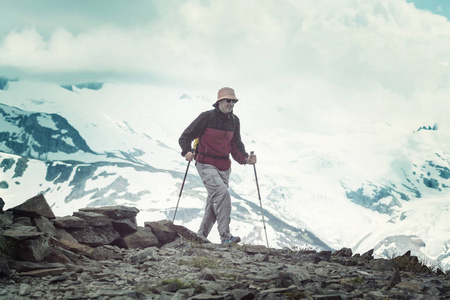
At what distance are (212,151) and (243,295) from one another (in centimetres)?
707

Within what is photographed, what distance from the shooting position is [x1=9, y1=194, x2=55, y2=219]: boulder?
9375mm

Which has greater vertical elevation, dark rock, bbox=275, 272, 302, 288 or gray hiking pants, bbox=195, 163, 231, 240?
gray hiking pants, bbox=195, 163, 231, 240

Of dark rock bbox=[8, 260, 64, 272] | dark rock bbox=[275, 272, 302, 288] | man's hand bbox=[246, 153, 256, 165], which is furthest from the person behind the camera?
man's hand bbox=[246, 153, 256, 165]

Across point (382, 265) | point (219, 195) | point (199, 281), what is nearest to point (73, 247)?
point (199, 281)

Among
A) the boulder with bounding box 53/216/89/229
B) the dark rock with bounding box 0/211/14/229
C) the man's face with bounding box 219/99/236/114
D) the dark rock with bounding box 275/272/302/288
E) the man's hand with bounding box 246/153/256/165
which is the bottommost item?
the dark rock with bounding box 275/272/302/288

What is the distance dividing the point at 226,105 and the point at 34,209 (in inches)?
222

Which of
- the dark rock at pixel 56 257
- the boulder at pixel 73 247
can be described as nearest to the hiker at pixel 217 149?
the boulder at pixel 73 247

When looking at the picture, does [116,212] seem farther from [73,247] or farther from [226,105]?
[226,105]

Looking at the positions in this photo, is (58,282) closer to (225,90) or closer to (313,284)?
(313,284)

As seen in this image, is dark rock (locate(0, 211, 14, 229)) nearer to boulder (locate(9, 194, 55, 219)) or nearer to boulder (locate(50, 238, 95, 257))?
boulder (locate(9, 194, 55, 219))

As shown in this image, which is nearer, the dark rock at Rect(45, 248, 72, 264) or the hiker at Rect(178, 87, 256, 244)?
the dark rock at Rect(45, 248, 72, 264)

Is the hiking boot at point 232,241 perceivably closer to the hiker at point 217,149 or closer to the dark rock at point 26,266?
the hiker at point 217,149

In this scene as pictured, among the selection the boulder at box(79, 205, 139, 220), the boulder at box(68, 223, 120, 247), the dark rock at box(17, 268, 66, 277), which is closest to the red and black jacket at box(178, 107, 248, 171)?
the boulder at box(79, 205, 139, 220)

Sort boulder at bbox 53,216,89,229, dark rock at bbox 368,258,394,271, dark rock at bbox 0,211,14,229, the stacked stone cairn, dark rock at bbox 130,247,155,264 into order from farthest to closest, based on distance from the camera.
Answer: boulder at bbox 53,216,89,229 → dark rock at bbox 368,258,394,271 → dark rock at bbox 130,247,155,264 → dark rock at bbox 0,211,14,229 → the stacked stone cairn
